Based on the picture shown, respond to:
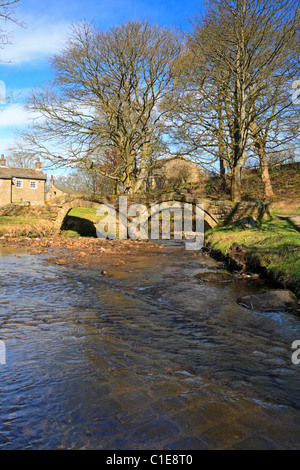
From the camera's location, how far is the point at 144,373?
3.98 meters

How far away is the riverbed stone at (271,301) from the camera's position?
6643mm

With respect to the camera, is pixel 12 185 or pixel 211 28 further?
pixel 12 185

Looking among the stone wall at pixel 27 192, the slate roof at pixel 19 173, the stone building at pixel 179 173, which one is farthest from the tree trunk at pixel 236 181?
the slate roof at pixel 19 173

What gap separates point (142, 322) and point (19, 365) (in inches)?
89.2

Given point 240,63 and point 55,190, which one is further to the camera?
point 55,190

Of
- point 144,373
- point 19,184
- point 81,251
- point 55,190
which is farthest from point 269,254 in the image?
point 55,190

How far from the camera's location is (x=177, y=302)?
714 cm

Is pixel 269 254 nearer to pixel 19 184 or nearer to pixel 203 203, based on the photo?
pixel 203 203

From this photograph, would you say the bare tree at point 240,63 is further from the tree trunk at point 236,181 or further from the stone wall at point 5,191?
the stone wall at point 5,191

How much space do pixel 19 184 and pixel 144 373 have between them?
167 feet

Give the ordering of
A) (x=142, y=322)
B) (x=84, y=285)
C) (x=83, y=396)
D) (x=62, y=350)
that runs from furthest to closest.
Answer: (x=84, y=285) → (x=142, y=322) → (x=62, y=350) → (x=83, y=396)

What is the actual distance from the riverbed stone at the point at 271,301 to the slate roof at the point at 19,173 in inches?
1865

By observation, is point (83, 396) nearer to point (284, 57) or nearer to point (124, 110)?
point (284, 57)
